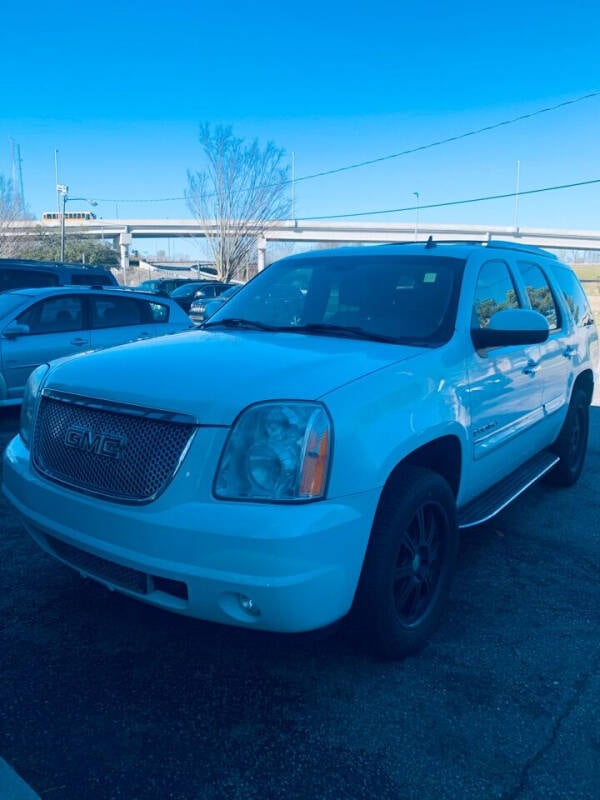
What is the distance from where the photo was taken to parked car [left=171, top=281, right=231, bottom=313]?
82.6 feet

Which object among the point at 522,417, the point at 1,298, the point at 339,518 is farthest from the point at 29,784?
the point at 1,298

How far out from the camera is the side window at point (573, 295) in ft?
16.3

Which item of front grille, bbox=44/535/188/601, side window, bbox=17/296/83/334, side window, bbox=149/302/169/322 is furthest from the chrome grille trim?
side window, bbox=149/302/169/322

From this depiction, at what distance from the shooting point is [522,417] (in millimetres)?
3902

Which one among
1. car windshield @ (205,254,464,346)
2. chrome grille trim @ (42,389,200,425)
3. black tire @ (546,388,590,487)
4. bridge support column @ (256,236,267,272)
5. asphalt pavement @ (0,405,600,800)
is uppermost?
bridge support column @ (256,236,267,272)

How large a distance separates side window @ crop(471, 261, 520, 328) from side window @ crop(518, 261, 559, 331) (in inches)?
11.8

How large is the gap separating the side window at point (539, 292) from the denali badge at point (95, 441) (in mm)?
2939

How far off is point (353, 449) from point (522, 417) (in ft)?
6.54

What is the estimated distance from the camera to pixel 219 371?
2.55m

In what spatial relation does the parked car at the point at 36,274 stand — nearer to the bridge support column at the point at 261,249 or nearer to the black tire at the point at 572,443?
the black tire at the point at 572,443

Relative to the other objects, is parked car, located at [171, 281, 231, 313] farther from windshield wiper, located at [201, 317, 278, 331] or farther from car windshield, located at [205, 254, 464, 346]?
windshield wiper, located at [201, 317, 278, 331]

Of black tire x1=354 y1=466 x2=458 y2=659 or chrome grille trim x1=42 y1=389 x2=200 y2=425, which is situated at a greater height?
chrome grille trim x1=42 y1=389 x2=200 y2=425

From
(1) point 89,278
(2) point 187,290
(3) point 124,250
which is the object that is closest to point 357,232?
(3) point 124,250

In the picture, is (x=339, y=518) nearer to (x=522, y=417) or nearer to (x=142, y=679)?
(x=142, y=679)
